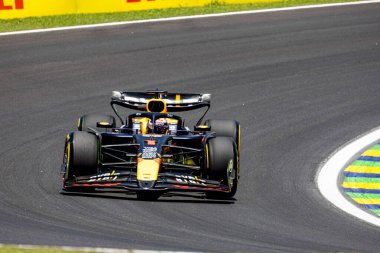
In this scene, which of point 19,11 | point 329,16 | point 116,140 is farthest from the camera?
point 329,16

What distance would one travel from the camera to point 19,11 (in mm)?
23688

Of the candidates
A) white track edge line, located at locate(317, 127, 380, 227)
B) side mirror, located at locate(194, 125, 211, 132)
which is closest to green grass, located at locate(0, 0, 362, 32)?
white track edge line, located at locate(317, 127, 380, 227)

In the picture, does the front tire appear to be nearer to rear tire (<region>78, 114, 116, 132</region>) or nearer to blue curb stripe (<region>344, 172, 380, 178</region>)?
rear tire (<region>78, 114, 116, 132</region>)

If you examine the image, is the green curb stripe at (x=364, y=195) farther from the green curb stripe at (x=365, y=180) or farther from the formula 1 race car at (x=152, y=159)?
the formula 1 race car at (x=152, y=159)

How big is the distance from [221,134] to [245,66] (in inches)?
279

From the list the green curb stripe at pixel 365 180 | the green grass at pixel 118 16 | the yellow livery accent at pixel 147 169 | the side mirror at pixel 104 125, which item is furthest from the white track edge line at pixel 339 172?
the green grass at pixel 118 16

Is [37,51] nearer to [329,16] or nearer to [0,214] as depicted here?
[329,16]

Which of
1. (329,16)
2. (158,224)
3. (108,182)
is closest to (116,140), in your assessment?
(108,182)

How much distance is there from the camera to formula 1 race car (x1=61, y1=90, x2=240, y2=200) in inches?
522

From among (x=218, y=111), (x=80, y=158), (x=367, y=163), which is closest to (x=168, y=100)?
(x=80, y=158)

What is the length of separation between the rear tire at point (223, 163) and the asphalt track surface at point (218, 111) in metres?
0.23

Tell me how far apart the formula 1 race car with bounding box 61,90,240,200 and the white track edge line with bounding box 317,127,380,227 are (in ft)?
4.18

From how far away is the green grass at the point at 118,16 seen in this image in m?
23.8

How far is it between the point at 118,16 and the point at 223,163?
11619mm
